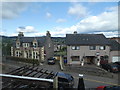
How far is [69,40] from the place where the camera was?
10.8 m

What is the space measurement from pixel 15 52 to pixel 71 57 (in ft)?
21.4

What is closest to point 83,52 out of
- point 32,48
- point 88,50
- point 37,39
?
point 88,50

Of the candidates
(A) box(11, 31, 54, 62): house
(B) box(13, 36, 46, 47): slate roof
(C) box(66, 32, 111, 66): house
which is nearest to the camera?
(C) box(66, 32, 111, 66): house

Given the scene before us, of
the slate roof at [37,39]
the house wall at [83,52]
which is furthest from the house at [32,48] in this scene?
the house wall at [83,52]

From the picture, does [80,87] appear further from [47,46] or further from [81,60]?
[47,46]

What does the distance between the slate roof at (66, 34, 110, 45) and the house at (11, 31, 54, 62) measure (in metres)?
2.94

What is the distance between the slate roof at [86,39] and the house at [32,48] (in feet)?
9.66

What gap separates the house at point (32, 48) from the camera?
11820mm

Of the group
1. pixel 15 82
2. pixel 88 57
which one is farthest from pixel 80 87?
pixel 88 57

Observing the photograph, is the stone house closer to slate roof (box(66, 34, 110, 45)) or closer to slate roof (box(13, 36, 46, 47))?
slate roof (box(66, 34, 110, 45))

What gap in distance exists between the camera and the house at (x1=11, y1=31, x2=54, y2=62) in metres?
11.8

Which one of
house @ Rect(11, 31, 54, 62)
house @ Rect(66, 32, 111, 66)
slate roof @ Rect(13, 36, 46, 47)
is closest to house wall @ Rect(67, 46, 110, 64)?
house @ Rect(66, 32, 111, 66)

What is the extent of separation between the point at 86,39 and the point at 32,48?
19.2ft

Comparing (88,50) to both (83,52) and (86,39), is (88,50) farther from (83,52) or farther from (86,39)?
(86,39)
